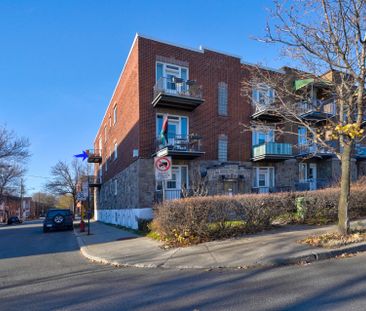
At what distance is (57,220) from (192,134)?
37.3 feet

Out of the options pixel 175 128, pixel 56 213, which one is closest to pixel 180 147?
pixel 175 128

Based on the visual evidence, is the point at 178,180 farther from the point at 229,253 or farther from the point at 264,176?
the point at 229,253

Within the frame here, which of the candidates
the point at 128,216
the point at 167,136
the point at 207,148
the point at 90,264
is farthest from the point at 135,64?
the point at 90,264

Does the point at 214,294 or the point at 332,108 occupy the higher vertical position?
the point at 332,108

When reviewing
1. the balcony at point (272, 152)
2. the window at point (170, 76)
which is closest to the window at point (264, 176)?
the balcony at point (272, 152)

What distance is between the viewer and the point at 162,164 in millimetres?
9984

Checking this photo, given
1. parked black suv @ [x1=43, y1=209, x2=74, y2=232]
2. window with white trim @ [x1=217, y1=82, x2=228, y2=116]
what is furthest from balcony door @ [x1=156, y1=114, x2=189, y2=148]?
parked black suv @ [x1=43, y1=209, x2=74, y2=232]

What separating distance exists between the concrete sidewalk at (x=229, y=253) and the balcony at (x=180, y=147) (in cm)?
672

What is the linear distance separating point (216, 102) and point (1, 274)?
15.1 meters

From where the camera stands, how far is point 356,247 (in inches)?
311

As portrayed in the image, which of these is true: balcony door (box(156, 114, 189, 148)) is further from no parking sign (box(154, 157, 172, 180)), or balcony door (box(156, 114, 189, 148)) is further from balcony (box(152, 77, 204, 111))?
no parking sign (box(154, 157, 172, 180))

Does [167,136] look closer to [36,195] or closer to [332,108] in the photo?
[332,108]

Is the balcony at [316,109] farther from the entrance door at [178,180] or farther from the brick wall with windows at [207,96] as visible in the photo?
the entrance door at [178,180]

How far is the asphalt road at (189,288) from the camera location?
483 cm
